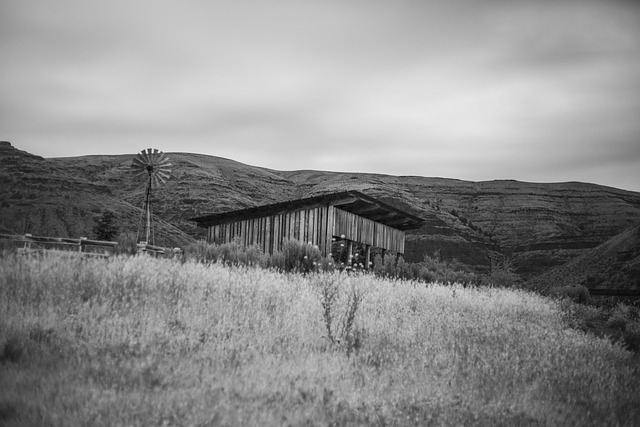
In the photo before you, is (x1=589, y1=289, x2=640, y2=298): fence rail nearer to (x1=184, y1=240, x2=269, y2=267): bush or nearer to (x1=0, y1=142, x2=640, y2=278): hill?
(x1=184, y1=240, x2=269, y2=267): bush

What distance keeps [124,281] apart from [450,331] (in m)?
6.15

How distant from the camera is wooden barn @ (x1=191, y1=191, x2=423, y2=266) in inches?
908

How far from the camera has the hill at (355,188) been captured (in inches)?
2670

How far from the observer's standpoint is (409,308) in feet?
41.1

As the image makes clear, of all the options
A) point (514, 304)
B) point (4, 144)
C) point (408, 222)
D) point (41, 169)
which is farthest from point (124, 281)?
point (4, 144)

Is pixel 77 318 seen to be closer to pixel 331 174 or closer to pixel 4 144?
pixel 4 144

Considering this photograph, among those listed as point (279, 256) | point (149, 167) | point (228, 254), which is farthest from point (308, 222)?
point (149, 167)

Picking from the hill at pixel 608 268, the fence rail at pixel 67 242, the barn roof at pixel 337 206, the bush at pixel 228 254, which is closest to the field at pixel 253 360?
the bush at pixel 228 254

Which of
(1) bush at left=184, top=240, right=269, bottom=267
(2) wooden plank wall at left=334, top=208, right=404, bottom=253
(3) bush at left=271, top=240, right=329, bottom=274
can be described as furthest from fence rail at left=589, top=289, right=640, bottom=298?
(1) bush at left=184, top=240, right=269, bottom=267

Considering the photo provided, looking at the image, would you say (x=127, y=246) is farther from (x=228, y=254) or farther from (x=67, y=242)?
(x=228, y=254)

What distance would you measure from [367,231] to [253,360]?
66.4ft

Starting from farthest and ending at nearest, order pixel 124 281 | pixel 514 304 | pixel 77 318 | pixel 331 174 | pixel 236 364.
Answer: pixel 331 174 → pixel 514 304 → pixel 124 281 → pixel 77 318 → pixel 236 364

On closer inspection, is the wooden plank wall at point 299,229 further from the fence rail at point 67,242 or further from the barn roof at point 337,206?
the fence rail at point 67,242

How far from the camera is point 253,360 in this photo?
6.87 metres
